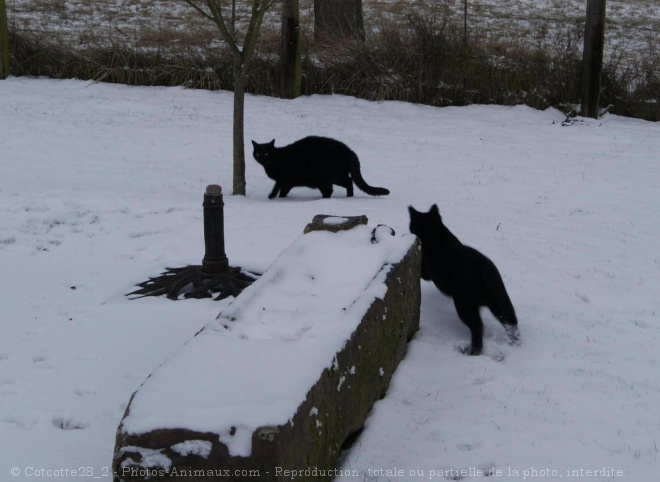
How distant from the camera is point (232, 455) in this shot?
2816 millimetres

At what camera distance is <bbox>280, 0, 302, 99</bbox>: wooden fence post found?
14.3 meters

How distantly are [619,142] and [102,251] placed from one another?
9.38m

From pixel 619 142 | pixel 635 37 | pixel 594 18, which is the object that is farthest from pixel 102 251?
pixel 635 37

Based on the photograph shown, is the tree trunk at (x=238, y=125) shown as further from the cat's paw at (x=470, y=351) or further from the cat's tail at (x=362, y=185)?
the cat's paw at (x=470, y=351)

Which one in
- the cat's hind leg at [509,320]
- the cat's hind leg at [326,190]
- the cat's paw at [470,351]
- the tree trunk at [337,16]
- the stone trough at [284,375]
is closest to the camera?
the stone trough at [284,375]

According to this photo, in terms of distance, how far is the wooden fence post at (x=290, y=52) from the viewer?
14.3 meters

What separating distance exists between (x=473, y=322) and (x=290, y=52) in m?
10.6

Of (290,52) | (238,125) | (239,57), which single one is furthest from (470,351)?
(290,52)

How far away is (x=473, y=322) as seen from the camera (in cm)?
521

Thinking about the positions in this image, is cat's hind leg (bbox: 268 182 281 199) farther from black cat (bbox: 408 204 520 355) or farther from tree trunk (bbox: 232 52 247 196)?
black cat (bbox: 408 204 520 355)

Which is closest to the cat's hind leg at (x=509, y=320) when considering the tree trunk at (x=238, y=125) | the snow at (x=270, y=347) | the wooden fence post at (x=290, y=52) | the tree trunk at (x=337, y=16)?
the snow at (x=270, y=347)

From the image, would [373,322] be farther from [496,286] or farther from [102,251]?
[102,251]

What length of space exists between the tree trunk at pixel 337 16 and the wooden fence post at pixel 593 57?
504 centimetres

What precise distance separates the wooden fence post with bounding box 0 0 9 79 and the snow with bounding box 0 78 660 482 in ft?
4.99
